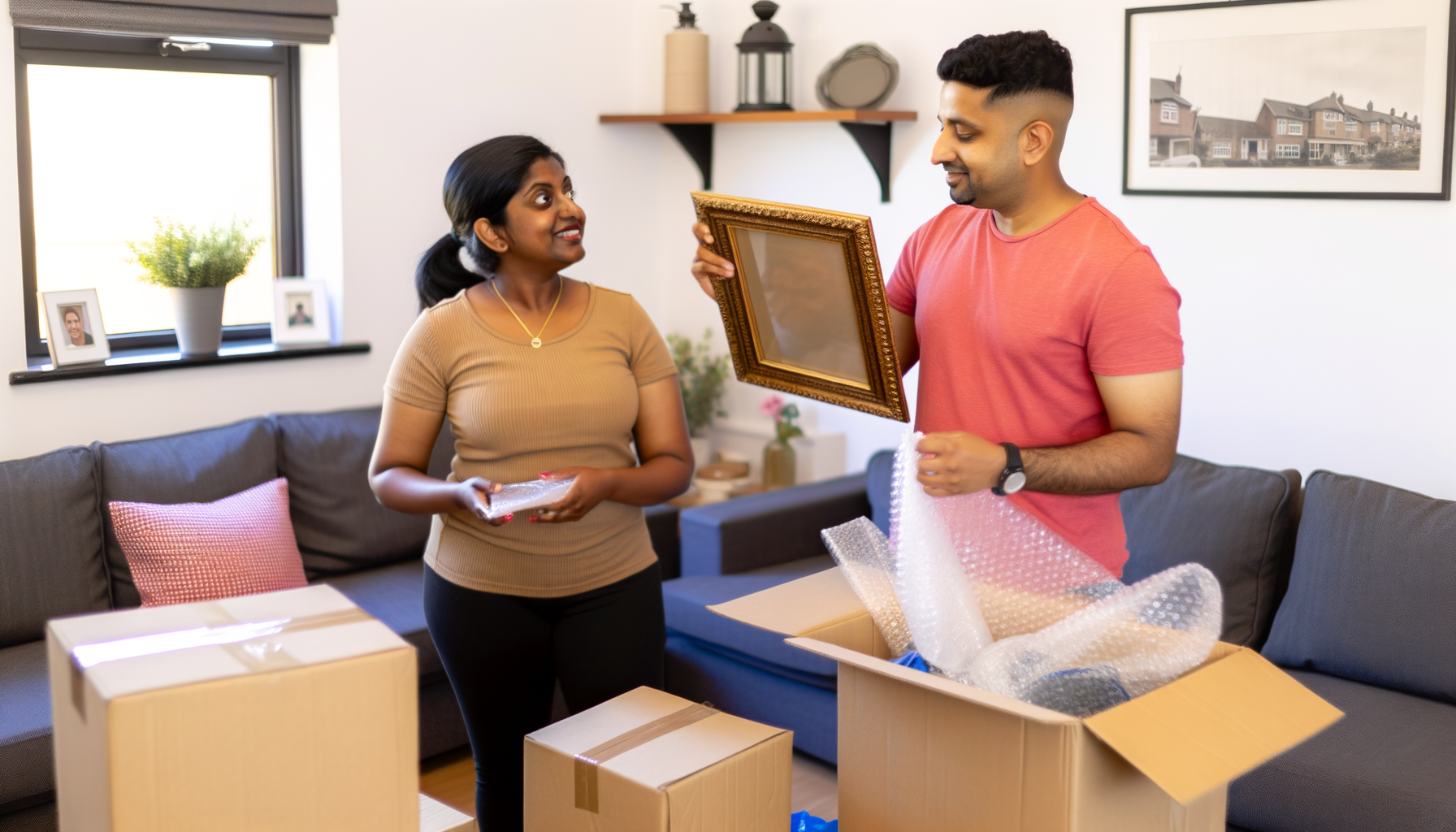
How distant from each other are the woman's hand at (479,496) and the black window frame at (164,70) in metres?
1.76

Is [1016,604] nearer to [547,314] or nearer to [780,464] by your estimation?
[547,314]

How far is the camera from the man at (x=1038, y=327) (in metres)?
1.36

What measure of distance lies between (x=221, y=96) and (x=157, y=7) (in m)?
0.40

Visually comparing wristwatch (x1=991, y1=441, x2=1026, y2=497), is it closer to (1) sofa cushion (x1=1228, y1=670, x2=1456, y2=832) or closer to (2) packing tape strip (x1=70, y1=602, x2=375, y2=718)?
(2) packing tape strip (x1=70, y1=602, x2=375, y2=718)

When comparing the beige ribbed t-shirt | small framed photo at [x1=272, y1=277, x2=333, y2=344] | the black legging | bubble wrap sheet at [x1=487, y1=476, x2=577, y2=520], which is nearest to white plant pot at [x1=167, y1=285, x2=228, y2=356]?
small framed photo at [x1=272, y1=277, x2=333, y2=344]

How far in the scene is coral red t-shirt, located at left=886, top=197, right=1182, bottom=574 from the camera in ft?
4.53

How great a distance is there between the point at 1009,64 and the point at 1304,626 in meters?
1.63

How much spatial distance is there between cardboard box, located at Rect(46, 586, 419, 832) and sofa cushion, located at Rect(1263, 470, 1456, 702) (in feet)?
6.63

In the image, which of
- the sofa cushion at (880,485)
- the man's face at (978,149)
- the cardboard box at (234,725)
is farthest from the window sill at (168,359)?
the man's face at (978,149)

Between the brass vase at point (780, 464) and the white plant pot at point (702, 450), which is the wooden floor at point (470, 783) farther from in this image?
the white plant pot at point (702, 450)

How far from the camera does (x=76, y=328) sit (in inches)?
119

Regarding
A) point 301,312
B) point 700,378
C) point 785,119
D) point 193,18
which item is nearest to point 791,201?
point 785,119

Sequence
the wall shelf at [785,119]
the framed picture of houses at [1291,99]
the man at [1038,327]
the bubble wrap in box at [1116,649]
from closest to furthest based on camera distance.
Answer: the bubble wrap in box at [1116,649] → the man at [1038,327] → the framed picture of houses at [1291,99] → the wall shelf at [785,119]

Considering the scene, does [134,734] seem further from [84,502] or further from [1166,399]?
[84,502]
